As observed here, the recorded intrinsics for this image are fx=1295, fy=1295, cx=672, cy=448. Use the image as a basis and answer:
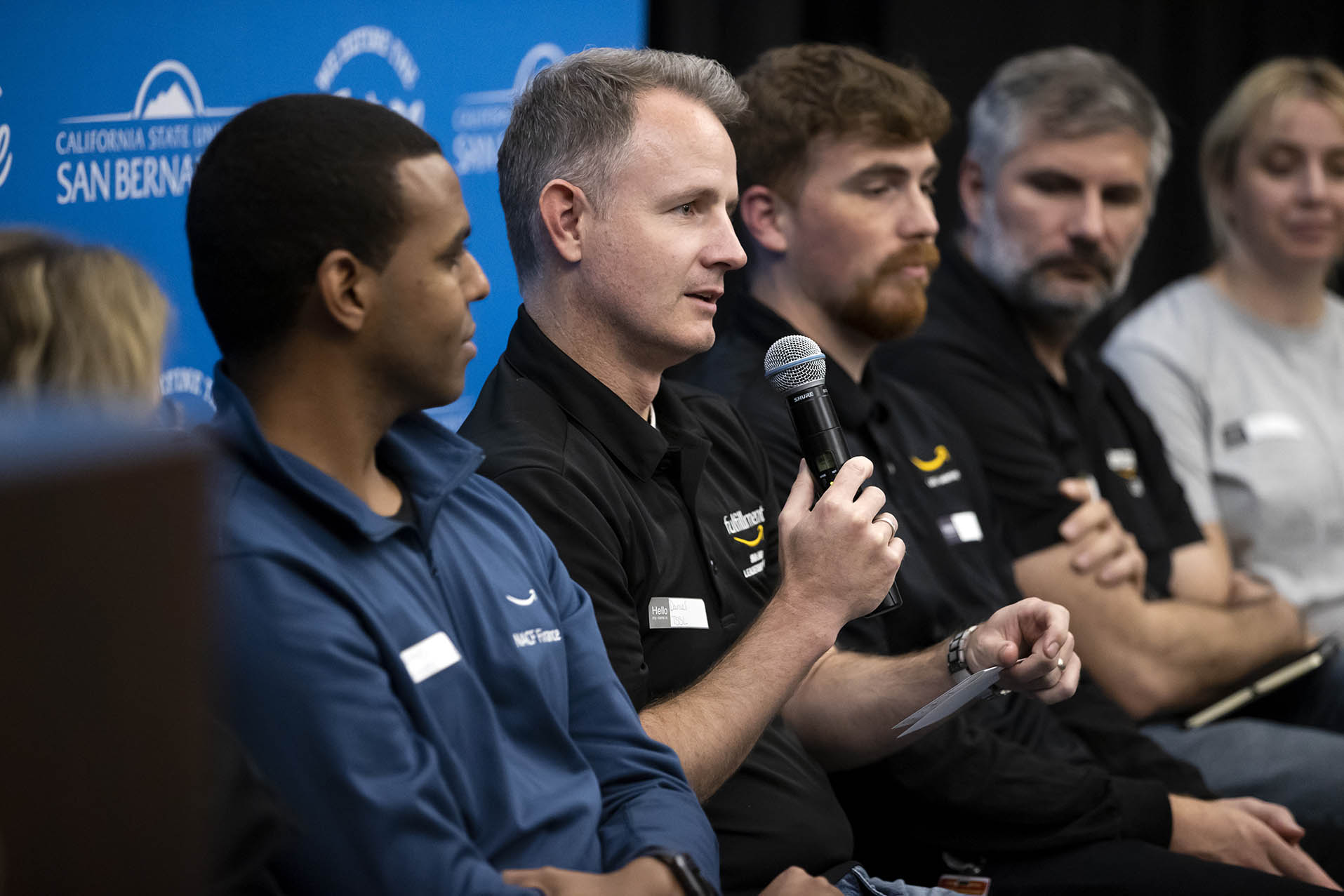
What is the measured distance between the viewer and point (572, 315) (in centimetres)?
159

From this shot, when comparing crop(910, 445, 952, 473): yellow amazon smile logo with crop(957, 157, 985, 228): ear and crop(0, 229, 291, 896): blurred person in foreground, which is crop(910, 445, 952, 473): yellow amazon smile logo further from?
crop(0, 229, 291, 896): blurred person in foreground

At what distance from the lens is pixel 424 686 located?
43.3 inches

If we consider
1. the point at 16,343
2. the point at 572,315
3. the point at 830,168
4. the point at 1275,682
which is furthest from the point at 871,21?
the point at 16,343

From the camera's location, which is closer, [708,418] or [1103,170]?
[708,418]

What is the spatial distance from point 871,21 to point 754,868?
2752 millimetres

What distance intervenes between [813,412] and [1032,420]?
117 centimetres

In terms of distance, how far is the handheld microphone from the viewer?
1.46 metres

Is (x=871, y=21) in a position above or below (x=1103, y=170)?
above

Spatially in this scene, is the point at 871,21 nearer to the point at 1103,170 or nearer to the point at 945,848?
the point at 1103,170

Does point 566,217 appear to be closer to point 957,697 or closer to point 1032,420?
point 957,697

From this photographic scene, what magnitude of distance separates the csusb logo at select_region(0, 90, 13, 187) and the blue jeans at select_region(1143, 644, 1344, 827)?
6.64 feet

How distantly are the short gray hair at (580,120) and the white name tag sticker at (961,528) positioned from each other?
77 cm

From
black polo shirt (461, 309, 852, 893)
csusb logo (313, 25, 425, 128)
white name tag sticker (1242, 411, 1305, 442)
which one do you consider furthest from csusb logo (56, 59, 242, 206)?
white name tag sticker (1242, 411, 1305, 442)

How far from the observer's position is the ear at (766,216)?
84.7 inches
